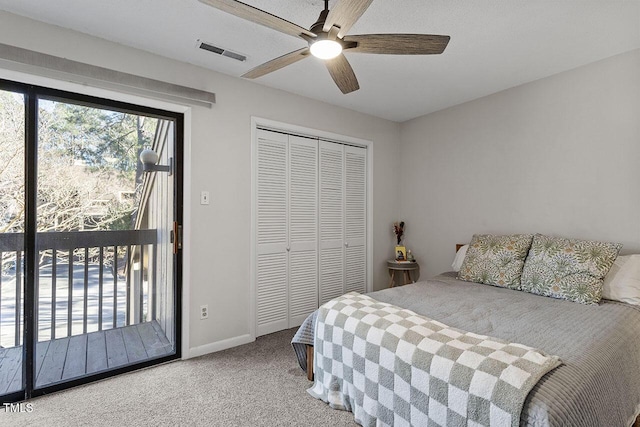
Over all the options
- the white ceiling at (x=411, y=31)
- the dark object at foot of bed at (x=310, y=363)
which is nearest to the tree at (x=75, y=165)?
the white ceiling at (x=411, y=31)

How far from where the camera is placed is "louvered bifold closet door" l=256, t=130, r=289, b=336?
306 cm

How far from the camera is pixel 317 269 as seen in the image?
3510mm

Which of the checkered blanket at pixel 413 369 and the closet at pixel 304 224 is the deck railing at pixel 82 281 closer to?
the closet at pixel 304 224

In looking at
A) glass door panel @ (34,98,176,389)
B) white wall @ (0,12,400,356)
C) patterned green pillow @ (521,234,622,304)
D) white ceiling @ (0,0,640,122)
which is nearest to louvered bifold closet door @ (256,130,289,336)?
white wall @ (0,12,400,356)

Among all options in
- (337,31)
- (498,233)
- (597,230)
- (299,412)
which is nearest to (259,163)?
(337,31)

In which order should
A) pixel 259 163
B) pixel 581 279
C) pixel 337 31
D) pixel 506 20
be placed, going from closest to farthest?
pixel 337 31 → pixel 506 20 → pixel 581 279 → pixel 259 163

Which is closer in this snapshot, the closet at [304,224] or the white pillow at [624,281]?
the white pillow at [624,281]

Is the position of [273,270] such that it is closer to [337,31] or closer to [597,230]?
[337,31]

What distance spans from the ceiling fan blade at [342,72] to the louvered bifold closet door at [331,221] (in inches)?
55.3

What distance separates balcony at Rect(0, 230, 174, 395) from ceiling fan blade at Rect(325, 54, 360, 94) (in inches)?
72.0

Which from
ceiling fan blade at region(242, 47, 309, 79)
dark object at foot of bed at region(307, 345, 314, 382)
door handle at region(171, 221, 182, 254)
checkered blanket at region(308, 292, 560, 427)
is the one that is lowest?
dark object at foot of bed at region(307, 345, 314, 382)

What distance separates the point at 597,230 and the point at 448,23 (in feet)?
6.65

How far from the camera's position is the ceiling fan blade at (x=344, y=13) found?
1346 mm

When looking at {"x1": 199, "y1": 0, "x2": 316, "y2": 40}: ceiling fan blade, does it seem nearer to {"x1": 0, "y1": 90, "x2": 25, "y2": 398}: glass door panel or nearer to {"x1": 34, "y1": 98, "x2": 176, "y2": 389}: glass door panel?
{"x1": 34, "y1": 98, "x2": 176, "y2": 389}: glass door panel
